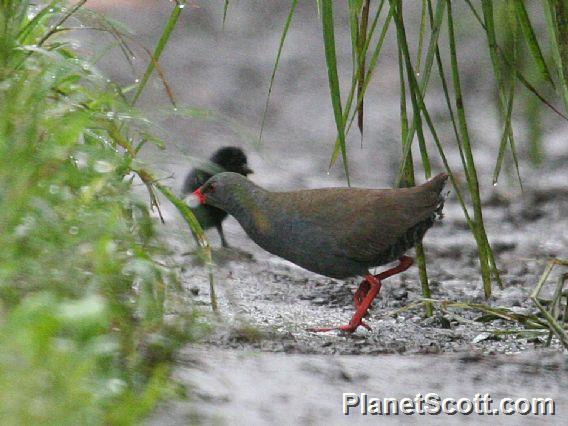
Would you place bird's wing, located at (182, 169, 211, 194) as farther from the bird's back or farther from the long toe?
the long toe

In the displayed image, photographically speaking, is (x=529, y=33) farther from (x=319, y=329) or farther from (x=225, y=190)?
(x=225, y=190)

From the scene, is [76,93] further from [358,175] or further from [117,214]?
[358,175]

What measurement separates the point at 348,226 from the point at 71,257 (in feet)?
6.92

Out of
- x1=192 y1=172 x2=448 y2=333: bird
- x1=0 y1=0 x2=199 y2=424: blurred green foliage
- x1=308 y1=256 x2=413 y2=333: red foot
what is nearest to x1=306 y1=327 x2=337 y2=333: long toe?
x1=308 y1=256 x2=413 y2=333: red foot

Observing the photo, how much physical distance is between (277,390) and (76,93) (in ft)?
5.25

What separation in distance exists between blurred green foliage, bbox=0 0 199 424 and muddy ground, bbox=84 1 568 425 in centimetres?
13

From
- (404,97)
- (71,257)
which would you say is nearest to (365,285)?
(404,97)

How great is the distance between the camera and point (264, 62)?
1102 centimetres

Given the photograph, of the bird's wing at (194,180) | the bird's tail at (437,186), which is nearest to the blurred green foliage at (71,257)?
the bird's tail at (437,186)

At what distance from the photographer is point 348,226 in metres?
5.01

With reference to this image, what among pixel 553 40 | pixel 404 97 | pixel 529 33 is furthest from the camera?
pixel 404 97

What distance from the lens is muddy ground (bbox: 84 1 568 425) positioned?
3.33 metres

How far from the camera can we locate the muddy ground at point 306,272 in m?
3.33

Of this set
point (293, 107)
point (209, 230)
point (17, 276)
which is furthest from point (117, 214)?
point (293, 107)
